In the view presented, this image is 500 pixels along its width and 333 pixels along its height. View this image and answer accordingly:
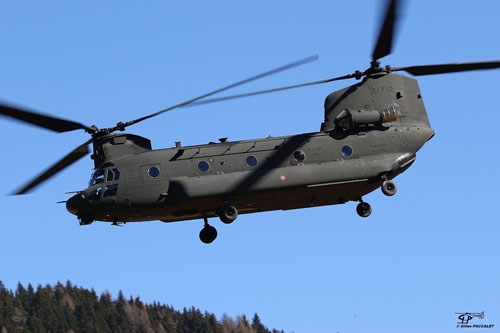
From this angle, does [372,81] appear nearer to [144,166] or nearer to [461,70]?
[461,70]

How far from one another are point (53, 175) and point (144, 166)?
12.9 ft

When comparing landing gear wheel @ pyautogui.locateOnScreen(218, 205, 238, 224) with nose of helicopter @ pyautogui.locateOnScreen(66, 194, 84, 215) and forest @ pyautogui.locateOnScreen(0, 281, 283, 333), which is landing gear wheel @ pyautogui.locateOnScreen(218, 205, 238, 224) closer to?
nose of helicopter @ pyautogui.locateOnScreen(66, 194, 84, 215)

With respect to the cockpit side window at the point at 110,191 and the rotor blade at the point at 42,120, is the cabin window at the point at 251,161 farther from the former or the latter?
the rotor blade at the point at 42,120

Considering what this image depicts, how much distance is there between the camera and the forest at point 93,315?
380 feet

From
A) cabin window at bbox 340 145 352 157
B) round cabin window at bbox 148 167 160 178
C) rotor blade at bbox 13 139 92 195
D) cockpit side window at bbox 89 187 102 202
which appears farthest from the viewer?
cabin window at bbox 340 145 352 157

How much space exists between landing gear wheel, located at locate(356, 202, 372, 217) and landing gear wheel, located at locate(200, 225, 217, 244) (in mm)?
6048

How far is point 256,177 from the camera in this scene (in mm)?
33781

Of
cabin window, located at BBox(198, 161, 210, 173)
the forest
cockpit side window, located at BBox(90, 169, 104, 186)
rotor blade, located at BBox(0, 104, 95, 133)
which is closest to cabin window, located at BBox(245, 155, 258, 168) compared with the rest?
cabin window, located at BBox(198, 161, 210, 173)

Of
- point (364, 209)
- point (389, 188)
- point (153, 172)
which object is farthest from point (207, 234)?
point (389, 188)

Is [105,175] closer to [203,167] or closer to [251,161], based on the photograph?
[203,167]

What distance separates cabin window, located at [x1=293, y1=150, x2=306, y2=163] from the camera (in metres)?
34.5

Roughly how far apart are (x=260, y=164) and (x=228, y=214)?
2446mm

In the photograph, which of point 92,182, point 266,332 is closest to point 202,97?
point 92,182

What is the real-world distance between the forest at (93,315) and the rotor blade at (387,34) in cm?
8056
